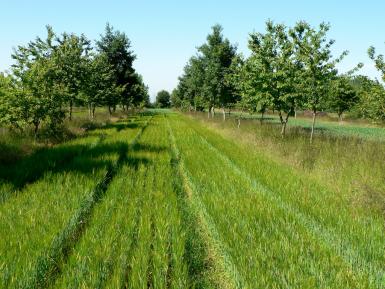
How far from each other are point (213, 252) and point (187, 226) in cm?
Answer: 103

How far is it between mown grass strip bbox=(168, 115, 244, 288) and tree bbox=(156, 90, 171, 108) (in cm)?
15158

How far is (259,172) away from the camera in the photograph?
36.2ft

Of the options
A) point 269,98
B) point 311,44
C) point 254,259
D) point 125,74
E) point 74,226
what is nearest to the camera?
point 254,259

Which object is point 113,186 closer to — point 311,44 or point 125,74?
point 311,44

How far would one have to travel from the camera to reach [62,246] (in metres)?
5.29

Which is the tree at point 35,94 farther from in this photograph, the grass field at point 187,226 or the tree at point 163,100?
the tree at point 163,100

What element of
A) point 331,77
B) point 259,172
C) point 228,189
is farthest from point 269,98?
point 228,189

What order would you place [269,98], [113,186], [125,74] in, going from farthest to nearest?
[125,74]
[269,98]
[113,186]

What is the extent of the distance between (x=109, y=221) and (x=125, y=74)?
124 ft

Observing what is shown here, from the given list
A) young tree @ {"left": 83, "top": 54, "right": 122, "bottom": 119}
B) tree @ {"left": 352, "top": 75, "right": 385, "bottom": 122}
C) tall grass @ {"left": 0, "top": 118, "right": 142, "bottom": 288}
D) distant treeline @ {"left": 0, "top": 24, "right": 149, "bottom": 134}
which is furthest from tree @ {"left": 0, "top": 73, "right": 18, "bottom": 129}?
tree @ {"left": 352, "top": 75, "right": 385, "bottom": 122}

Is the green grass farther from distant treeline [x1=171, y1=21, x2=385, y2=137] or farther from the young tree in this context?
the young tree

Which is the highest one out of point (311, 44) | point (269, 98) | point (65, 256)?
point (311, 44)

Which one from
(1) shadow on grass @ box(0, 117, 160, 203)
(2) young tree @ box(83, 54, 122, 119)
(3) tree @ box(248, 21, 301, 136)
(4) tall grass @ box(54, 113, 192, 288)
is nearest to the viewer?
(4) tall grass @ box(54, 113, 192, 288)

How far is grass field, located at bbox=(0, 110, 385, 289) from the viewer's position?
452 centimetres
